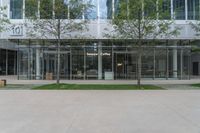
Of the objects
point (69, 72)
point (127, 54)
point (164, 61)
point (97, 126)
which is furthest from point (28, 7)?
point (97, 126)

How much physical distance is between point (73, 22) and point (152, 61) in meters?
13.2

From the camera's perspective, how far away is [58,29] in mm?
27609

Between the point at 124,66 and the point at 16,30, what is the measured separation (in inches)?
471

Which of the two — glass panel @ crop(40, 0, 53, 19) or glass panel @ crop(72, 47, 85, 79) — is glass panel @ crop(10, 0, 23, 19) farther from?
glass panel @ crop(40, 0, 53, 19)

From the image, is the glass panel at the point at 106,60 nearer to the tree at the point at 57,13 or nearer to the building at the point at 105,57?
the building at the point at 105,57

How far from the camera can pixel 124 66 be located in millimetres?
38844

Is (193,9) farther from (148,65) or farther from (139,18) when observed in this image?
(139,18)

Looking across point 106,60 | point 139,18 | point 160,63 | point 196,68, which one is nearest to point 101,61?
point 106,60

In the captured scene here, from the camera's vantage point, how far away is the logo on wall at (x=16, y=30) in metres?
36.2

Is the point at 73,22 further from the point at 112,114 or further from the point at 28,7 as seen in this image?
the point at 112,114

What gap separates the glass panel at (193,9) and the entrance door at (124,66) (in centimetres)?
756

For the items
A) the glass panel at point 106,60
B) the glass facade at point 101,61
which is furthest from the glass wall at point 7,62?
the glass panel at point 106,60

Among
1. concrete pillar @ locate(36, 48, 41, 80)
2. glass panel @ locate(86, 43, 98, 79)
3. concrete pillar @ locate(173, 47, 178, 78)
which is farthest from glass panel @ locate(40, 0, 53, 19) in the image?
concrete pillar @ locate(173, 47, 178, 78)

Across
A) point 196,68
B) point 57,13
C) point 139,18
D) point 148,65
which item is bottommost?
point 196,68
